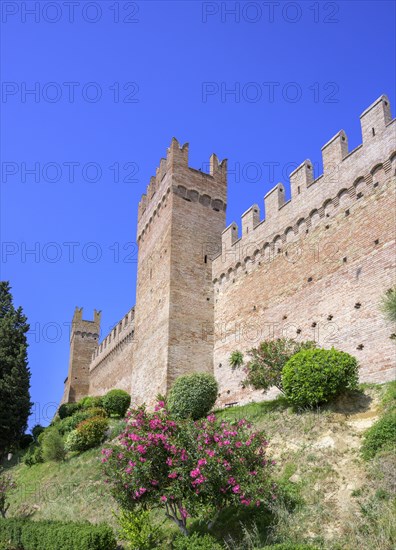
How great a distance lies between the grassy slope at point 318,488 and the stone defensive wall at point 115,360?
50.7ft

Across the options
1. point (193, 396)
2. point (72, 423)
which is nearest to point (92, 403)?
point (72, 423)

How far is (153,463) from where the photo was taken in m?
10.9

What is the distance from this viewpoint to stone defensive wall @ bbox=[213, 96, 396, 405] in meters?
16.1

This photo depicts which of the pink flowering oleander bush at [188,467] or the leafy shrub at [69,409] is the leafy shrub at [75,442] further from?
the leafy shrub at [69,409]

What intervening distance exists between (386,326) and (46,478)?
14.4 meters

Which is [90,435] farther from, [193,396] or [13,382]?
[13,382]

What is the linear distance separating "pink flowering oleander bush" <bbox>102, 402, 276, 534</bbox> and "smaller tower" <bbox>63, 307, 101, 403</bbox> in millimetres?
33282

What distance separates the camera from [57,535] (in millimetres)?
11750

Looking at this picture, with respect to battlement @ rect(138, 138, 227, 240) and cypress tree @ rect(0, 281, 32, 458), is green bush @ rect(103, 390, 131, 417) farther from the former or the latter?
battlement @ rect(138, 138, 227, 240)

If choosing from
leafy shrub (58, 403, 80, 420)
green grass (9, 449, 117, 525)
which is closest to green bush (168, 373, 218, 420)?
green grass (9, 449, 117, 525)

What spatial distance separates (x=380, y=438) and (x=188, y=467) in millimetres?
4049

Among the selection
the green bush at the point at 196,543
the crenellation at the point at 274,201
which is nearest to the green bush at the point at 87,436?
the crenellation at the point at 274,201

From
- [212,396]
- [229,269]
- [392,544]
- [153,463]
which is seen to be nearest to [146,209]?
[229,269]

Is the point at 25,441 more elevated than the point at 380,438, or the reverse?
the point at 25,441
